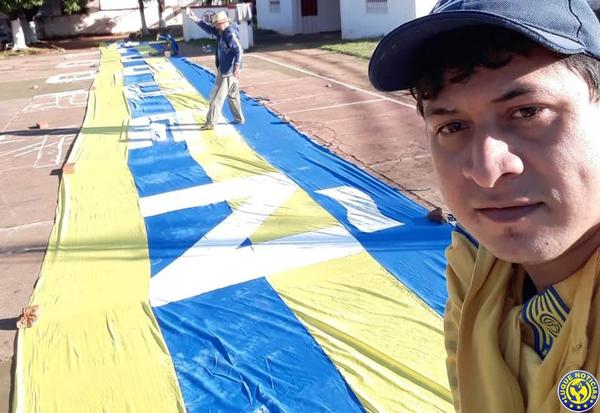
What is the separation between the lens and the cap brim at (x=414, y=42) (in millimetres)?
911

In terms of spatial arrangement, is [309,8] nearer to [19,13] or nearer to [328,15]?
[328,15]

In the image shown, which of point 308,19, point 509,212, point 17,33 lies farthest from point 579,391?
point 17,33

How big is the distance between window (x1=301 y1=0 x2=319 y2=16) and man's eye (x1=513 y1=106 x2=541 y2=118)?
2540 cm

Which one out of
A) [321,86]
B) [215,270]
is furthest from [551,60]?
[321,86]

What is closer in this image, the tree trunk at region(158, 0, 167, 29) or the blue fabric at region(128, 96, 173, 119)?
the blue fabric at region(128, 96, 173, 119)

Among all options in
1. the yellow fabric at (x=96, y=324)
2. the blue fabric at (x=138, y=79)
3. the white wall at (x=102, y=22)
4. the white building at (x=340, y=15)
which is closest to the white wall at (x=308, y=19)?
the white building at (x=340, y=15)

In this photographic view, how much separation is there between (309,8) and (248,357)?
23723 millimetres

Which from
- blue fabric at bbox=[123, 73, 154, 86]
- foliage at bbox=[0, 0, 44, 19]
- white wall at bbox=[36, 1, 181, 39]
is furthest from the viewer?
white wall at bbox=[36, 1, 181, 39]

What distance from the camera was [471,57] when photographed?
1.02m

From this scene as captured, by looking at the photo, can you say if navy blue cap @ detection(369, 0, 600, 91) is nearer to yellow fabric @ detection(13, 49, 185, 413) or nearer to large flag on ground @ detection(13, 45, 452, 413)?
large flag on ground @ detection(13, 45, 452, 413)

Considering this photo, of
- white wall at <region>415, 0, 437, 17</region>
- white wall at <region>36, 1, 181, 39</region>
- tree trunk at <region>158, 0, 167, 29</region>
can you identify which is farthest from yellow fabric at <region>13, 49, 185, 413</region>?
white wall at <region>36, 1, 181, 39</region>

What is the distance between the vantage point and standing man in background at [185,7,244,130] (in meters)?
8.27

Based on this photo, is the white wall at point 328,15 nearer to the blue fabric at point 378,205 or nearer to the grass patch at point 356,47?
the grass patch at point 356,47

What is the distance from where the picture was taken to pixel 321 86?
39.2 ft
